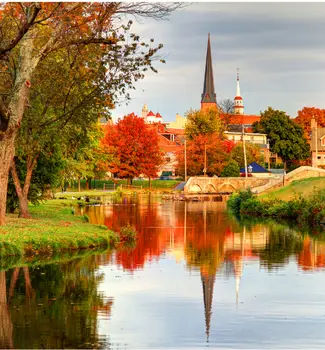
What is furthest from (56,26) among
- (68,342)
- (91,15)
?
(68,342)

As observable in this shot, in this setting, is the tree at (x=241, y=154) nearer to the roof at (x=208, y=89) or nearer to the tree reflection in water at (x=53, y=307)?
the roof at (x=208, y=89)

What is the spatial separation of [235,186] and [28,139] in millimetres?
69219

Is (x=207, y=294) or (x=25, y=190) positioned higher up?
(x=25, y=190)

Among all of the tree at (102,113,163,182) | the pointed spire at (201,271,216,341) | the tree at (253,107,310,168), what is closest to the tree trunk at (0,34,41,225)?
the pointed spire at (201,271,216,341)

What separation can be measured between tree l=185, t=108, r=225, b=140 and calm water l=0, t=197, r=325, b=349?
292ft

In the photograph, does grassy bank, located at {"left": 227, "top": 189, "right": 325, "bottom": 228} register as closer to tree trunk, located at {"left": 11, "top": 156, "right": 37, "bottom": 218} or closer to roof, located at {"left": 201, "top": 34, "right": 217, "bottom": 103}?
tree trunk, located at {"left": 11, "top": 156, "right": 37, "bottom": 218}

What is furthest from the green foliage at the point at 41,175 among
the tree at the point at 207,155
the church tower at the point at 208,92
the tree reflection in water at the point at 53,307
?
the church tower at the point at 208,92

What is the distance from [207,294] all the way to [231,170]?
90582 mm

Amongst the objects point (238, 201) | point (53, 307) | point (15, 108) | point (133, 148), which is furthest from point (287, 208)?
point (133, 148)

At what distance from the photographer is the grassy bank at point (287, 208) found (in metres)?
45.1

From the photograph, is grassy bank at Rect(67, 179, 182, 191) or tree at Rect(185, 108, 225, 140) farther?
tree at Rect(185, 108, 225, 140)

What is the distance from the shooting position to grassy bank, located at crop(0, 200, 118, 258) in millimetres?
23688

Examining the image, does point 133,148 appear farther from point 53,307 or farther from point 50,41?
point 53,307

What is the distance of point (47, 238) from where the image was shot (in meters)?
25.3
